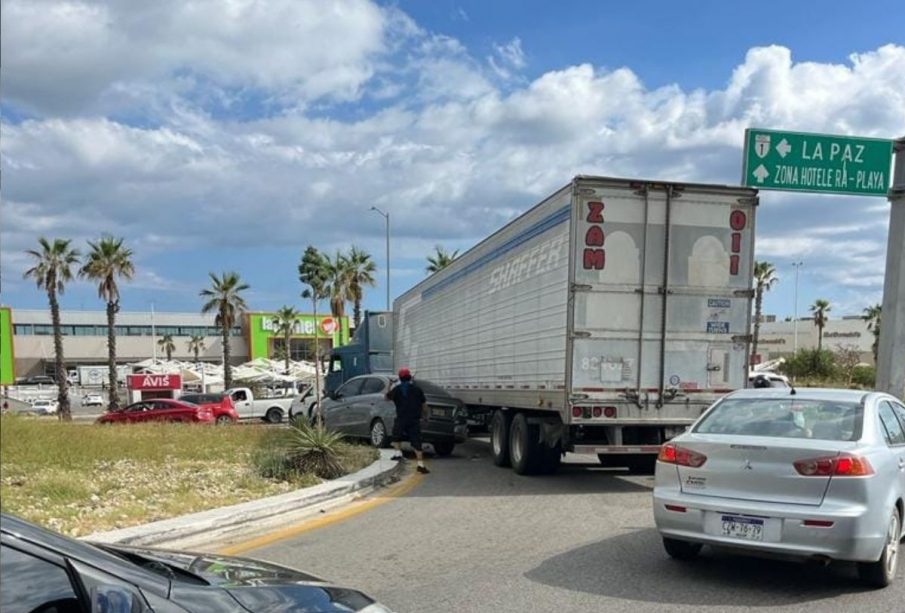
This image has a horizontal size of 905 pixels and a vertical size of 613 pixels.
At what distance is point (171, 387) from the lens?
39.2 meters

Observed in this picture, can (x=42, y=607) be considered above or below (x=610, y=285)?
below

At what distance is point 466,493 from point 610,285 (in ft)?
11.7

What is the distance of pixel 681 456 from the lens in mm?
6656

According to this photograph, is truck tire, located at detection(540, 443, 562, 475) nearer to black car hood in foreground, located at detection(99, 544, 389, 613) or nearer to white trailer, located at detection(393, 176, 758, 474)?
white trailer, located at detection(393, 176, 758, 474)

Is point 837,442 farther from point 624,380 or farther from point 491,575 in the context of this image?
point 624,380

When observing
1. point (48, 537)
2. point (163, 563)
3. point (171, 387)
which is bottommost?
point (171, 387)

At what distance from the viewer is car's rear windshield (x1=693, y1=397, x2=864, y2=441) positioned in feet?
21.3

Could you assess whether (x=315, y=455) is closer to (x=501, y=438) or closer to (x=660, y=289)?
(x=501, y=438)

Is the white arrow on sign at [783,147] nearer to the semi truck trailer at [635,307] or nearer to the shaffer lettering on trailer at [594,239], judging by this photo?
the semi truck trailer at [635,307]

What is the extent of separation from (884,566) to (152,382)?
37.3 meters

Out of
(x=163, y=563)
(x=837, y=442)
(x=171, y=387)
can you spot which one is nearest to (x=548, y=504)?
(x=837, y=442)

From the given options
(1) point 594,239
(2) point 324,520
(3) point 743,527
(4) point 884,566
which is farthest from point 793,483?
(1) point 594,239

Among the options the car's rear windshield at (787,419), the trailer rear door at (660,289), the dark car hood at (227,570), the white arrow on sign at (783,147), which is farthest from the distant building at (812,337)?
the dark car hood at (227,570)

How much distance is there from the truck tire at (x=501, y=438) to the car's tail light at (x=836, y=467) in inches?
325
